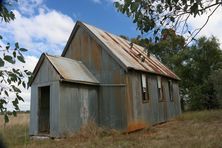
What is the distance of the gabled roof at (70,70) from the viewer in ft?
48.0

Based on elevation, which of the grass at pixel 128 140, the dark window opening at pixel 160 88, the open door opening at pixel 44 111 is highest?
the dark window opening at pixel 160 88

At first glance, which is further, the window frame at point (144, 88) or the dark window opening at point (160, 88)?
the dark window opening at point (160, 88)

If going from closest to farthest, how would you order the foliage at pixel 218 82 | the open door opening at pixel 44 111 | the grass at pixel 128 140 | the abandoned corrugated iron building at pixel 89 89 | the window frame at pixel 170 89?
the grass at pixel 128 140 → the abandoned corrugated iron building at pixel 89 89 → the open door opening at pixel 44 111 → the window frame at pixel 170 89 → the foliage at pixel 218 82

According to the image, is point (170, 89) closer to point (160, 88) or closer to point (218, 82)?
point (160, 88)

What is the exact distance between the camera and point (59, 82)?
14.2 m

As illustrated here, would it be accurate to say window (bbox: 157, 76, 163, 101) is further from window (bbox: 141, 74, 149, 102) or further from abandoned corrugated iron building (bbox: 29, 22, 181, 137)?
window (bbox: 141, 74, 149, 102)

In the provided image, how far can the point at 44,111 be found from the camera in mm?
16969

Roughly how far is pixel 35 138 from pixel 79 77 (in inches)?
148

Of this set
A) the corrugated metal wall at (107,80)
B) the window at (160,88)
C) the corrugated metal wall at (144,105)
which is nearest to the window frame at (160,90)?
the window at (160,88)

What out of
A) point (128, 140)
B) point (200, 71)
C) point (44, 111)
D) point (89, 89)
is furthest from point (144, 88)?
point (200, 71)

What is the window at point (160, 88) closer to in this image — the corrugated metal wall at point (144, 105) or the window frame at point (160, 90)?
the window frame at point (160, 90)

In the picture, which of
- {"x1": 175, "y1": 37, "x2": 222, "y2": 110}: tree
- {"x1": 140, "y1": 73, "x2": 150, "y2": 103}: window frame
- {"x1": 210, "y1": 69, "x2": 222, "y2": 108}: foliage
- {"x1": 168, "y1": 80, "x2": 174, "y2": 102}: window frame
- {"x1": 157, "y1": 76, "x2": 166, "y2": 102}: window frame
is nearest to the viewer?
{"x1": 140, "y1": 73, "x2": 150, "y2": 103}: window frame

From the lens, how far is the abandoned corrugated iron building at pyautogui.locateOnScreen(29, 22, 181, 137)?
14.4 m

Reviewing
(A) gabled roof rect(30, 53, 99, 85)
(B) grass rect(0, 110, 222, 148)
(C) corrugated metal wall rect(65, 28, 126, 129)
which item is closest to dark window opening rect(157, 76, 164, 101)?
(B) grass rect(0, 110, 222, 148)
